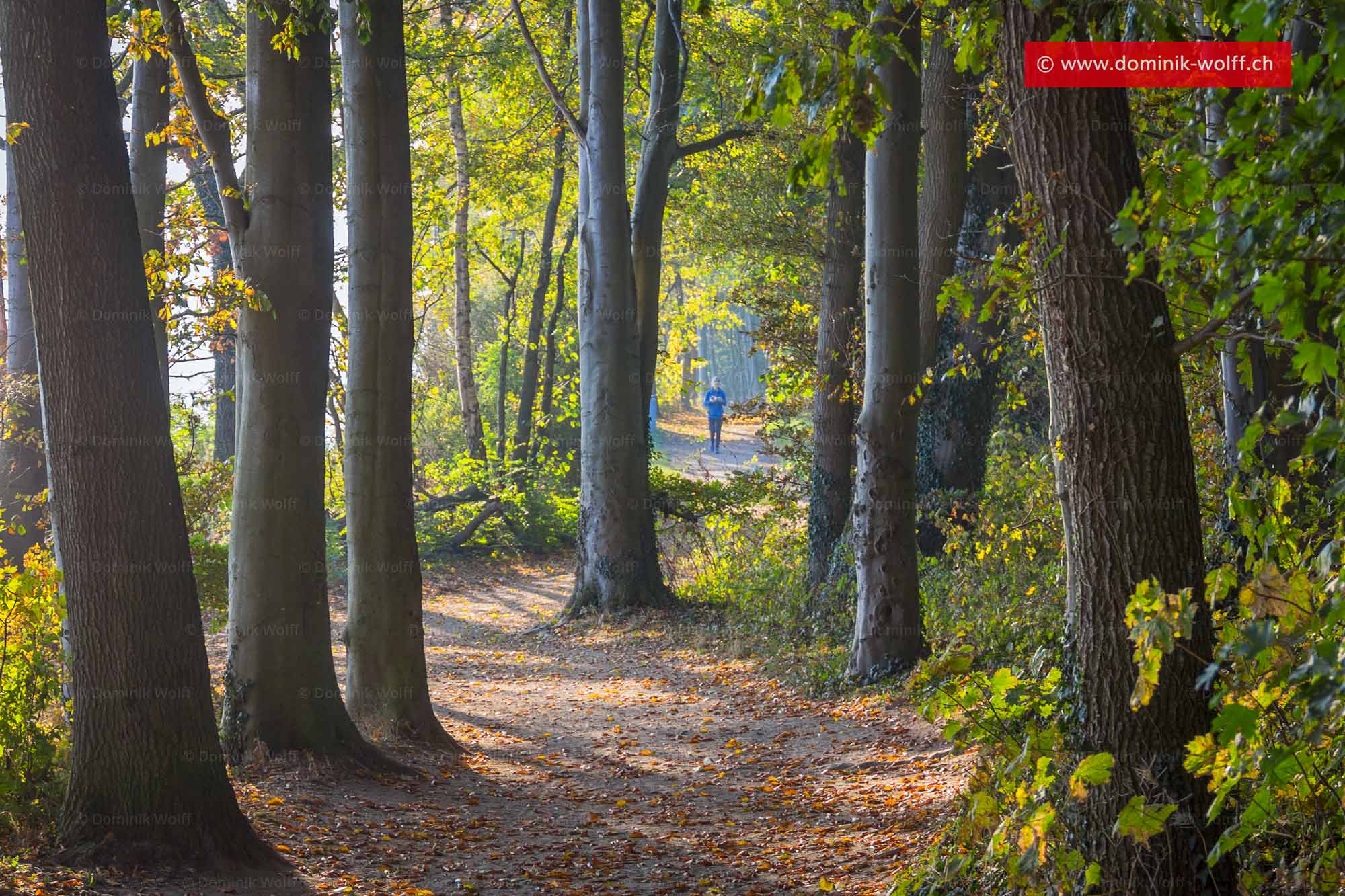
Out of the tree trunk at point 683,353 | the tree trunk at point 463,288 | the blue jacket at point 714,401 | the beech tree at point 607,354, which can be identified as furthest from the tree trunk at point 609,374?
the tree trunk at point 683,353

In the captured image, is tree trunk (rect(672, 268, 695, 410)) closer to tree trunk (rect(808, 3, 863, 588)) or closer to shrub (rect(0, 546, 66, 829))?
tree trunk (rect(808, 3, 863, 588))

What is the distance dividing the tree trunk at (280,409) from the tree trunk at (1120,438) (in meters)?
4.88

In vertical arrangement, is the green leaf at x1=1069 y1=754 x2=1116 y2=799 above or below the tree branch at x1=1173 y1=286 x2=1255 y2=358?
below

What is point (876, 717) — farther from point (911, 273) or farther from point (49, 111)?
point (49, 111)

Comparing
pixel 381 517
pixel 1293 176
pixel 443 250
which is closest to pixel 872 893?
pixel 1293 176

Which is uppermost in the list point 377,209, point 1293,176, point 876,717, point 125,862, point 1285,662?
point 377,209

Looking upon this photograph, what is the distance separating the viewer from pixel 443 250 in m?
19.2

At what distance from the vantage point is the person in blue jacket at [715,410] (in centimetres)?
2961

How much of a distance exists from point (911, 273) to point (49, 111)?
662 centimetres

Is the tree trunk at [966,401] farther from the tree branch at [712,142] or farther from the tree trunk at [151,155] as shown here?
the tree trunk at [151,155]

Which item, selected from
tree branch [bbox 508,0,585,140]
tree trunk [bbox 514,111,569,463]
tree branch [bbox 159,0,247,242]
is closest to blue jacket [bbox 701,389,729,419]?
tree trunk [bbox 514,111,569,463]

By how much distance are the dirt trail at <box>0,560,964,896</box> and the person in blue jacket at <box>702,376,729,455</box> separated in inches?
687

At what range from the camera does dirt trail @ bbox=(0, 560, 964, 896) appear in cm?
574

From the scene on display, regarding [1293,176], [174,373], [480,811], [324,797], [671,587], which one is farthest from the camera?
[671,587]
